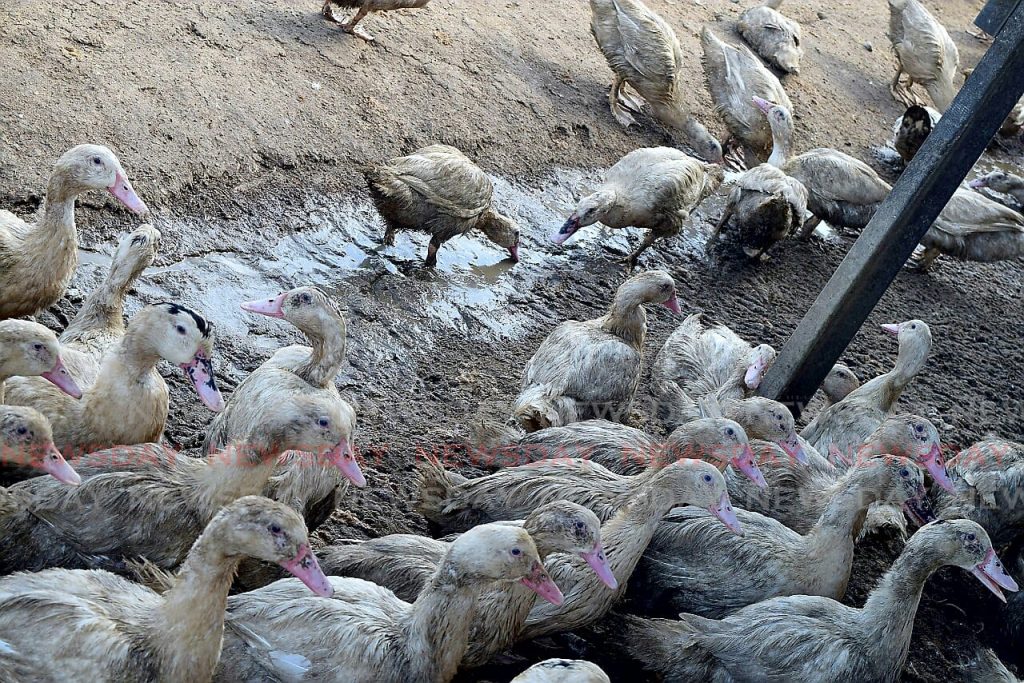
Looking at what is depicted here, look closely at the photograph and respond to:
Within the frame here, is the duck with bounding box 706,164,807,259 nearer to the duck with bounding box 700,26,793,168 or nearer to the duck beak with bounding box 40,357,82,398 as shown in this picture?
the duck with bounding box 700,26,793,168

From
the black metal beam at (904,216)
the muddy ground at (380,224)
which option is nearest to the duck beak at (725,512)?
the muddy ground at (380,224)

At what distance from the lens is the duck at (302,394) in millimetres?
4672

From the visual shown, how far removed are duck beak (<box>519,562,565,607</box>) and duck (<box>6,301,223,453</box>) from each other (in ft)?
5.63

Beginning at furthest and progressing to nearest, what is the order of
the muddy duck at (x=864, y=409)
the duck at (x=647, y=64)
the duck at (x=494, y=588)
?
the duck at (x=647, y=64), the muddy duck at (x=864, y=409), the duck at (x=494, y=588)

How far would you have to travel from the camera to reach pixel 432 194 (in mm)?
7234

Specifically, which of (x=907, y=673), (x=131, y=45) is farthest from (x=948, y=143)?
(x=131, y=45)

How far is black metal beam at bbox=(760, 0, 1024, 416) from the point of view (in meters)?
5.78

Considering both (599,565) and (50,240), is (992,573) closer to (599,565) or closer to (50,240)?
(599,565)

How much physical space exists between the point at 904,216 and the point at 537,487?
8.89 feet

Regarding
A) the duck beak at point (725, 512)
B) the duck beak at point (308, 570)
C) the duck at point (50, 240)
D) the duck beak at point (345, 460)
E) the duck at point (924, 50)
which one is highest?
the duck at point (924, 50)

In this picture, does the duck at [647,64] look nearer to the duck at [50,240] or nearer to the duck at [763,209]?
the duck at [763,209]

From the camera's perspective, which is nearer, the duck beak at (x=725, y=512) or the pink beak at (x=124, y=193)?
the duck beak at (x=725, y=512)

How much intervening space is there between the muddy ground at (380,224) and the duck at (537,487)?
1.04 feet

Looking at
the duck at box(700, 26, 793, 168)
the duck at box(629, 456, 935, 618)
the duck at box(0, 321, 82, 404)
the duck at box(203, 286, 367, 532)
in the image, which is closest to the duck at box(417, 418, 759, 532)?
the duck at box(629, 456, 935, 618)
